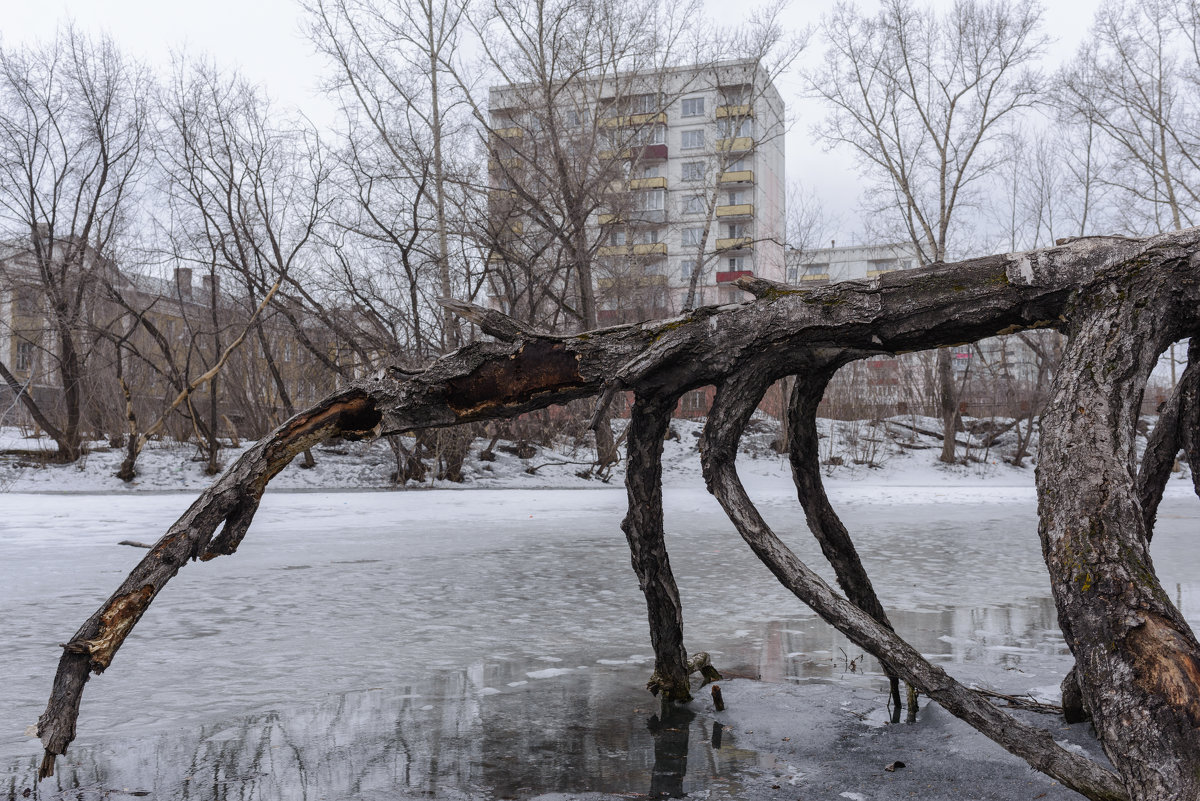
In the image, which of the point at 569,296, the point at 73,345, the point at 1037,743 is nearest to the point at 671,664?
the point at 1037,743

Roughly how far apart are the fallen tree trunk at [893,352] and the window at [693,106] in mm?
55312

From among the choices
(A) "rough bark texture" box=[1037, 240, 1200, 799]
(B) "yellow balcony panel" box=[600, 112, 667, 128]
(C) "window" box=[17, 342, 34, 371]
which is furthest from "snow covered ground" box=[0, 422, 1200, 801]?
(C) "window" box=[17, 342, 34, 371]

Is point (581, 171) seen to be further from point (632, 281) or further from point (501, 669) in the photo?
point (501, 669)

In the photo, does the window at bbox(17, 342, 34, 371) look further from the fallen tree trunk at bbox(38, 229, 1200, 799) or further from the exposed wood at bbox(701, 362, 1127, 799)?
the exposed wood at bbox(701, 362, 1127, 799)

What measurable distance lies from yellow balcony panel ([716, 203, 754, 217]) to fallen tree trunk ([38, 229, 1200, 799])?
54330 mm

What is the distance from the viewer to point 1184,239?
254cm

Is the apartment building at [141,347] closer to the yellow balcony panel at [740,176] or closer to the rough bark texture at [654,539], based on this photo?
the rough bark texture at [654,539]

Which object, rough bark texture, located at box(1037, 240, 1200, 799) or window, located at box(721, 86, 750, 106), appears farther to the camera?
window, located at box(721, 86, 750, 106)

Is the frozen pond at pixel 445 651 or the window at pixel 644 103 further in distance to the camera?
the window at pixel 644 103

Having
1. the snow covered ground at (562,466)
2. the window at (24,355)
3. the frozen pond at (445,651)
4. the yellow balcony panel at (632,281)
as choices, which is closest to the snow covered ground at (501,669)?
the frozen pond at (445,651)

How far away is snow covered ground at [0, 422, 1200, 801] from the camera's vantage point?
3139 mm

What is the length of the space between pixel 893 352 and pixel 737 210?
56.0 metres

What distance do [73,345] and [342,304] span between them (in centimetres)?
719

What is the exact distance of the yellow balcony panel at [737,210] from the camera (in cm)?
5644
